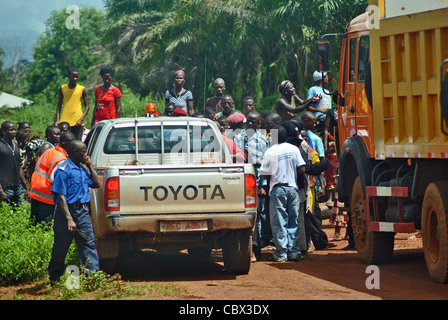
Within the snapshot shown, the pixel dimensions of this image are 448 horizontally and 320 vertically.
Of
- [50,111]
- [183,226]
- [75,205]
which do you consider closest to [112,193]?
[75,205]

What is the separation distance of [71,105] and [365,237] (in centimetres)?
613

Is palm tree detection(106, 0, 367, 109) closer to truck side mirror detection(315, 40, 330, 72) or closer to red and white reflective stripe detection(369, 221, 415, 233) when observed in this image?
truck side mirror detection(315, 40, 330, 72)

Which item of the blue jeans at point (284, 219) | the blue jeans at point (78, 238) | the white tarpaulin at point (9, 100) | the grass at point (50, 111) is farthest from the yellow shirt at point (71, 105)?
the white tarpaulin at point (9, 100)

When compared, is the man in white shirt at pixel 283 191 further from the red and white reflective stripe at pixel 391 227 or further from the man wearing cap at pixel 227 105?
the man wearing cap at pixel 227 105

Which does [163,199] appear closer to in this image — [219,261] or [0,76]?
[219,261]

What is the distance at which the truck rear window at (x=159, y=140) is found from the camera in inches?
395

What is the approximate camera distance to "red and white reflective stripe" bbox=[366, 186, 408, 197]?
925 cm

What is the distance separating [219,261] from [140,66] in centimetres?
2470

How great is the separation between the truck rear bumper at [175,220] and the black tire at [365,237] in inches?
72.6

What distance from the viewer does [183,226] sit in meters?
9.06

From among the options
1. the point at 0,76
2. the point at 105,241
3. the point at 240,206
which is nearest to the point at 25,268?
the point at 105,241

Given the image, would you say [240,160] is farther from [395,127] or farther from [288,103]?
[288,103]

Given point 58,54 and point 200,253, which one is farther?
point 58,54

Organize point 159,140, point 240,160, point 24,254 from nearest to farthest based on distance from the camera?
point 24,254, point 159,140, point 240,160
